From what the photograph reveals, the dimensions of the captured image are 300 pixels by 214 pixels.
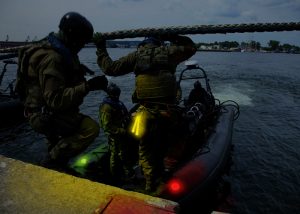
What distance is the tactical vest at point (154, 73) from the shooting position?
4895 millimetres

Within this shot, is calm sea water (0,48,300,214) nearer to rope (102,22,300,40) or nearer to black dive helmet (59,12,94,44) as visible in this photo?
rope (102,22,300,40)

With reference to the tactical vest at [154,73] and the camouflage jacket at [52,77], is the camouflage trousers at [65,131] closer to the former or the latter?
the camouflage jacket at [52,77]

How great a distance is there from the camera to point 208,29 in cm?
318

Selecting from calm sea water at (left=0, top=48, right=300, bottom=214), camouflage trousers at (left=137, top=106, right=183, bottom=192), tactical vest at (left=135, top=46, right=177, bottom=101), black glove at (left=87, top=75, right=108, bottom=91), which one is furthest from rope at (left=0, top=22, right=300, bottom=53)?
calm sea water at (left=0, top=48, right=300, bottom=214)

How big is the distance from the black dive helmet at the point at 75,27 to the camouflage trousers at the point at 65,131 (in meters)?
0.87

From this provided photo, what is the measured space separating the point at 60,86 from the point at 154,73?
74.1 inches

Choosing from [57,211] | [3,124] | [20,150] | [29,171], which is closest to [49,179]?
[29,171]

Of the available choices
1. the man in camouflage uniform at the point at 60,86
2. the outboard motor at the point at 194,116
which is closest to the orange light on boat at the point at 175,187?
the outboard motor at the point at 194,116

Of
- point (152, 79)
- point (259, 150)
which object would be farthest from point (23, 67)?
point (259, 150)

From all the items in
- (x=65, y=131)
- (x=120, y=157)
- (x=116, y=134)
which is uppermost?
(x=65, y=131)

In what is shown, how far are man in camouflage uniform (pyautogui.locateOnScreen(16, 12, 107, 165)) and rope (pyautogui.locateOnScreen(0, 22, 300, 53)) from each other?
0.41m

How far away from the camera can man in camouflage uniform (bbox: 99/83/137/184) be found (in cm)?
643

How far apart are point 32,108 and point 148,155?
2.16 m

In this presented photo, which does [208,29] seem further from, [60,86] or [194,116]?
[194,116]
